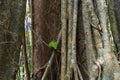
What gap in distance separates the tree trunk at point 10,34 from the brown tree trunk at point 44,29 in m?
0.55

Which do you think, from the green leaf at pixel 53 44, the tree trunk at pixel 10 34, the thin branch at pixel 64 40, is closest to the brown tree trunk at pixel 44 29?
the green leaf at pixel 53 44

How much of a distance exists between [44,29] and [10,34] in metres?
0.64

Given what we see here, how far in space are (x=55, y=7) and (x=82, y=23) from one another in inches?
13.0

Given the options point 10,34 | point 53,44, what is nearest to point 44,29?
point 53,44

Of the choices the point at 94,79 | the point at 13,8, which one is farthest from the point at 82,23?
the point at 13,8

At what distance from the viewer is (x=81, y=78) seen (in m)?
1.70

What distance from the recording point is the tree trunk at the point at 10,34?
4.64 ft

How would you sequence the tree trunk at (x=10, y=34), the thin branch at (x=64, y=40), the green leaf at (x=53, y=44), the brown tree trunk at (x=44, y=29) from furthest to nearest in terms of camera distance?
the brown tree trunk at (x=44, y=29) → the green leaf at (x=53, y=44) → the thin branch at (x=64, y=40) → the tree trunk at (x=10, y=34)

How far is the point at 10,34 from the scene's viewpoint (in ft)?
4.67

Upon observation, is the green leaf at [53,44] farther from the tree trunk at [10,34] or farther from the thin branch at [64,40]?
the tree trunk at [10,34]

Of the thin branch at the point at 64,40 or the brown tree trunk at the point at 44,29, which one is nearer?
the thin branch at the point at 64,40

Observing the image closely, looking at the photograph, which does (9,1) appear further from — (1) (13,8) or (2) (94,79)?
(2) (94,79)

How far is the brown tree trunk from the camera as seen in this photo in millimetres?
2004

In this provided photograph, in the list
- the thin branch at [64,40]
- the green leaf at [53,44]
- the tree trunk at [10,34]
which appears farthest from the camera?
the green leaf at [53,44]
